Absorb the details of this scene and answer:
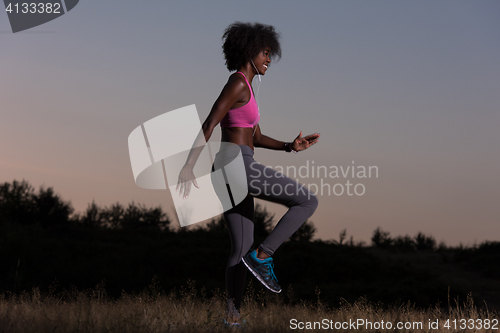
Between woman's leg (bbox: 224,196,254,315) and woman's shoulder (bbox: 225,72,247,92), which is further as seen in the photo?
woman's leg (bbox: 224,196,254,315)

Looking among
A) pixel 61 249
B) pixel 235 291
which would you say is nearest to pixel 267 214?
pixel 61 249

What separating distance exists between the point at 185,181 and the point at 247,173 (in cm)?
51

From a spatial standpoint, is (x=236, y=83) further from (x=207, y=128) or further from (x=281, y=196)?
(x=281, y=196)

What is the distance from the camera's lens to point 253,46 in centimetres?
400

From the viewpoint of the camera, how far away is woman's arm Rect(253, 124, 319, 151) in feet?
14.3

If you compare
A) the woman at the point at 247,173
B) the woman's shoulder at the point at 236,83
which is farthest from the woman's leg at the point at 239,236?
the woman's shoulder at the point at 236,83

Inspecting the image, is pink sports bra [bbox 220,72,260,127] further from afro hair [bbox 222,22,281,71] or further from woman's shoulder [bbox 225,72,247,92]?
afro hair [bbox 222,22,281,71]

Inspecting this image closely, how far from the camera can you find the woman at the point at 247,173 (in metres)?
3.64

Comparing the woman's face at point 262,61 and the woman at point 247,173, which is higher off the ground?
the woman's face at point 262,61

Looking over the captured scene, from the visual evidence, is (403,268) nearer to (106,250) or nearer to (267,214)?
(267,214)

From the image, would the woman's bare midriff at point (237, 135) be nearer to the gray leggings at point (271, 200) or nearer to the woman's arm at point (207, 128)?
the gray leggings at point (271, 200)

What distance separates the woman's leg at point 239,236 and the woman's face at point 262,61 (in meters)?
1.16

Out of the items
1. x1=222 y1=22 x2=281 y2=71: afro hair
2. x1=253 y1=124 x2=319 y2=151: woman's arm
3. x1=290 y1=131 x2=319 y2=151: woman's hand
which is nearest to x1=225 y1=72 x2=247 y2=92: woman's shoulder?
x1=222 y1=22 x2=281 y2=71: afro hair

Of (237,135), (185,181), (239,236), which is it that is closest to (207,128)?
(237,135)
